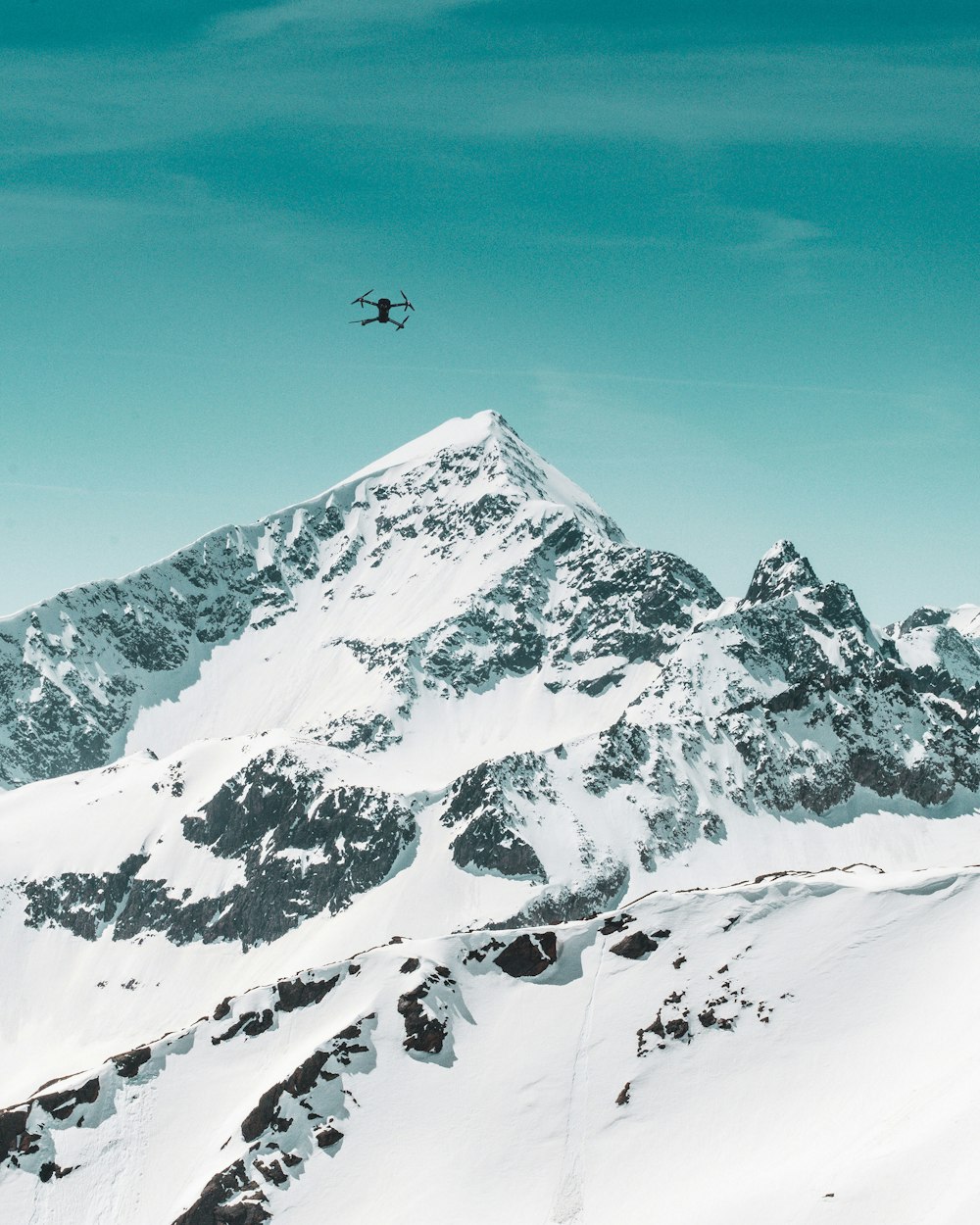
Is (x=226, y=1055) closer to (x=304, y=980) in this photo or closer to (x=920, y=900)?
(x=304, y=980)

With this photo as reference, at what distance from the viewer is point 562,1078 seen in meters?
122

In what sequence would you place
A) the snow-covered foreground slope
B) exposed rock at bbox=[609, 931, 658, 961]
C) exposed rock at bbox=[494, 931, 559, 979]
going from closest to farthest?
the snow-covered foreground slope → exposed rock at bbox=[609, 931, 658, 961] → exposed rock at bbox=[494, 931, 559, 979]

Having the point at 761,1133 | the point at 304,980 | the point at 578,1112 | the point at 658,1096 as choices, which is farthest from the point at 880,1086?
the point at 304,980

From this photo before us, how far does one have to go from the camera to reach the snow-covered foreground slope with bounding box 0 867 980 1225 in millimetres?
107438

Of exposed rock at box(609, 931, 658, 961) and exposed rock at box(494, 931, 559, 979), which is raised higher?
exposed rock at box(494, 931, 559, 979)

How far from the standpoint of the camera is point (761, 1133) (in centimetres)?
10806

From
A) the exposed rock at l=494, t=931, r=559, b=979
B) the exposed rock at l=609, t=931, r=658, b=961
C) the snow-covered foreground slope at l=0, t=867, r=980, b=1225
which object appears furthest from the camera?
the exposed rock at l=494, t=931, r=559, b=979

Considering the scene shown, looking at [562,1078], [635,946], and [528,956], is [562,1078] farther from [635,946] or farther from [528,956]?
[635,946]

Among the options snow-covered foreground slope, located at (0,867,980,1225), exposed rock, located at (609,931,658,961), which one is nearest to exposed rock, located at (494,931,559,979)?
snow-covered foreground slope, located at (0,867,980,1225)

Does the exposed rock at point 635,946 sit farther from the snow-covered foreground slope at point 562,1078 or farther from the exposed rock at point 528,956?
the exposed rock at point 528,956

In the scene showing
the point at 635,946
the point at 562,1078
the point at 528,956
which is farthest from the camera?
the point at 528,956

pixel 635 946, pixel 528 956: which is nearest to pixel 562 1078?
pixel 528 956

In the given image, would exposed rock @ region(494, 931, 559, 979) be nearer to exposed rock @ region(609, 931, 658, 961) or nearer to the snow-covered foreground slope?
the snow-covered foreground slope

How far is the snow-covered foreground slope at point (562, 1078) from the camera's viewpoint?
107 m
